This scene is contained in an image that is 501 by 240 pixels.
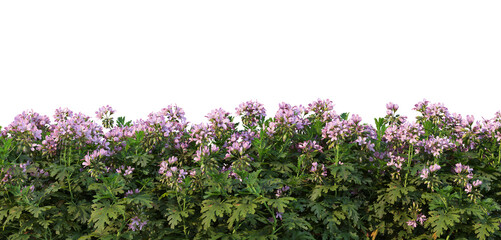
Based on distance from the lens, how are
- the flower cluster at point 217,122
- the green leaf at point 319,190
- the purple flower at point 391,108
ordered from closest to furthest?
1. the green leaf at point 319,190
2. the flower cluster at point 217,122
3. the purple flower at point 391,108

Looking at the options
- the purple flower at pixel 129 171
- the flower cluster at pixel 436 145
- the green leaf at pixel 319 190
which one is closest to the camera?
the green leaf at pixel 319 190

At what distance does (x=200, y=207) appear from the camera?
6.54 metres

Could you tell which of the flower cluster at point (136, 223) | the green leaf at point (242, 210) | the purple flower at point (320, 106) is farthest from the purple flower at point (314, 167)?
the flower cluster at point (136, 223)

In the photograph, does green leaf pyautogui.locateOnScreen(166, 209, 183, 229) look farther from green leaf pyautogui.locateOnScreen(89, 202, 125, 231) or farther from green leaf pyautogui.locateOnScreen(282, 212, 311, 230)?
green leaf pyautogui.locateOnScreen(282, 212, 311, 230)

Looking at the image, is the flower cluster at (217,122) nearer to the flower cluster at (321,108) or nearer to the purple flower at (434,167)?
the flower cluster at (321,108)

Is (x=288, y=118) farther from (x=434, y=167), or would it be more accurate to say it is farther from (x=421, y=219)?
(x=421, y=219)

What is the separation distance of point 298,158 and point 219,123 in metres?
1.21

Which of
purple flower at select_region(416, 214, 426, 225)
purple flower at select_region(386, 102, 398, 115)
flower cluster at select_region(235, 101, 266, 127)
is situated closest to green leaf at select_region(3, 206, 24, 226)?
flower cluster at select_region(235, 101, 266, 127)

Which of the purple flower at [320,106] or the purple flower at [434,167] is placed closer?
the purple flower at [434,167]

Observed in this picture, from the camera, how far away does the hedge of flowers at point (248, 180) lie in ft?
20.5

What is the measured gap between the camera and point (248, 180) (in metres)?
5.94

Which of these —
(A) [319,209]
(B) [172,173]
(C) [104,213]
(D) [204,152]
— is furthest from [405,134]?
(C) [104,213]

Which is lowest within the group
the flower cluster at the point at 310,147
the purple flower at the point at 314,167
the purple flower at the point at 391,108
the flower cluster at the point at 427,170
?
the flower cluster at the point at 427,170

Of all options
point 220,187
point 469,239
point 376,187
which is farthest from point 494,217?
point 220,187
